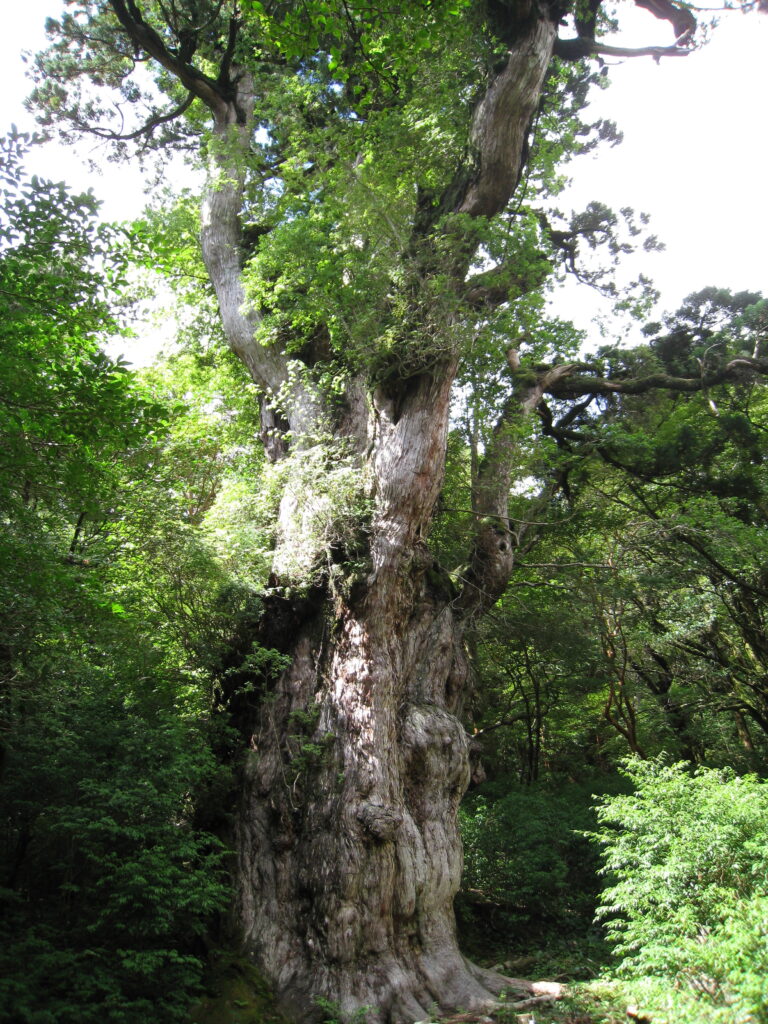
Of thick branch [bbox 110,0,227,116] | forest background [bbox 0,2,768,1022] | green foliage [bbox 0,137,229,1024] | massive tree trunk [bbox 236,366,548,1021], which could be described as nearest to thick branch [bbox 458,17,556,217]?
forest background [bbox 0,2,768,1022]

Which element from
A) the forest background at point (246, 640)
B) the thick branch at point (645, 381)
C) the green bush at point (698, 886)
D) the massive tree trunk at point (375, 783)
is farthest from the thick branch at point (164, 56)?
the green bush at point (698, 886)

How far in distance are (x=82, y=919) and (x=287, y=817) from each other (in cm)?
192

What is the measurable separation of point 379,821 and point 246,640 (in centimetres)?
283

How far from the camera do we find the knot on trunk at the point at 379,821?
19.7ft

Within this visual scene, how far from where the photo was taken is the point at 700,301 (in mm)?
14430

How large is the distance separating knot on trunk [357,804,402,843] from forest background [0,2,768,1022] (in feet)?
2.59

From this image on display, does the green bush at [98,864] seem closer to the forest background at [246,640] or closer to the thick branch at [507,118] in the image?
the forest background at [246,640]

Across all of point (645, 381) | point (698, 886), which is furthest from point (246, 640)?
point (645, 381)

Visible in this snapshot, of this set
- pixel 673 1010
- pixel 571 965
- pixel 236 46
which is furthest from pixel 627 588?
pixel 236 46

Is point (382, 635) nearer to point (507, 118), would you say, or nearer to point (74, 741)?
point (74, 741)

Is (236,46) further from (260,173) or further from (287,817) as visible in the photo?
(287,817)

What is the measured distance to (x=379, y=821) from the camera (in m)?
6.05

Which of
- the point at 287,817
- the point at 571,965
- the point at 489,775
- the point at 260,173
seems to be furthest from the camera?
the point at 489,775

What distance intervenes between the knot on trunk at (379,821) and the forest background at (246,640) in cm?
79
